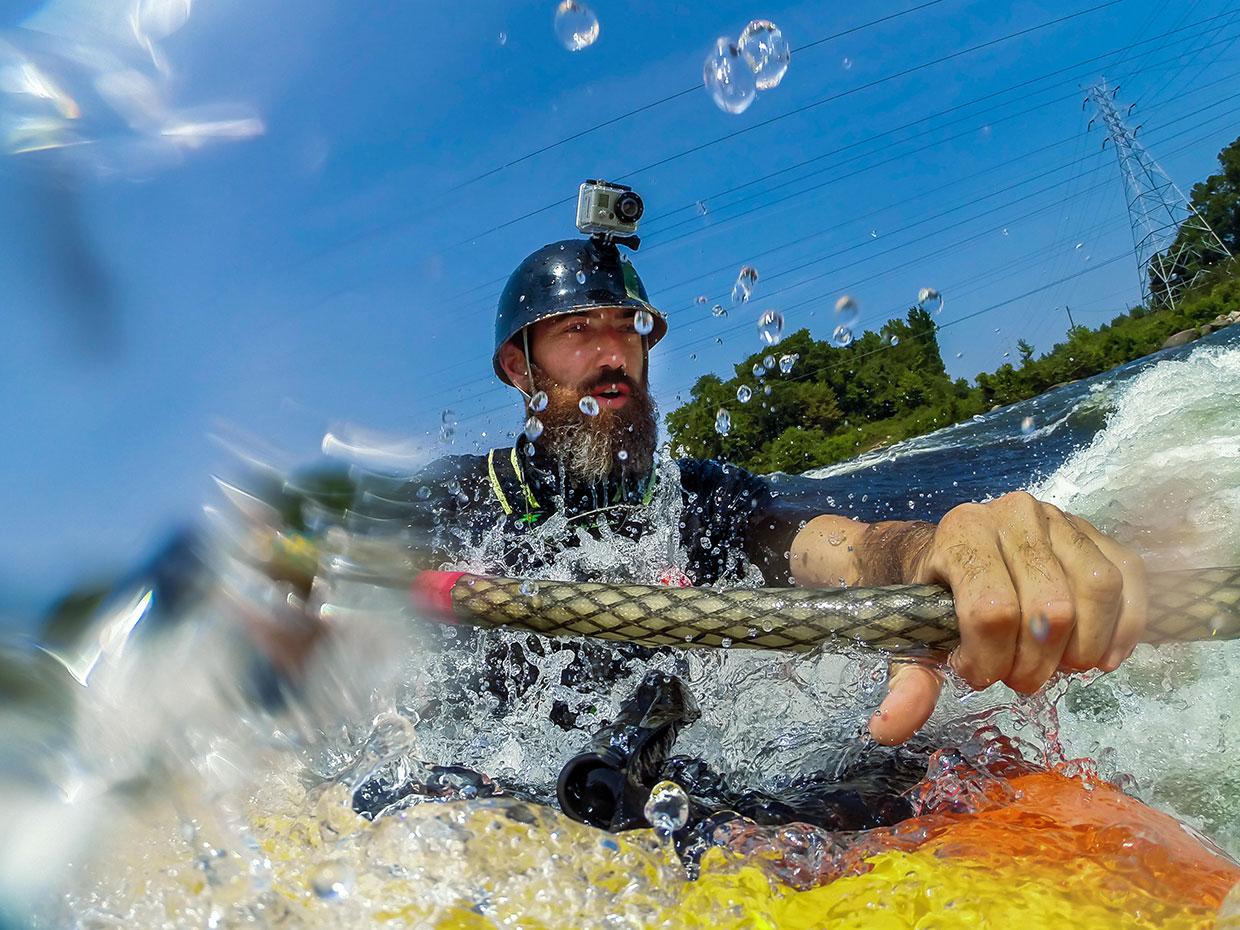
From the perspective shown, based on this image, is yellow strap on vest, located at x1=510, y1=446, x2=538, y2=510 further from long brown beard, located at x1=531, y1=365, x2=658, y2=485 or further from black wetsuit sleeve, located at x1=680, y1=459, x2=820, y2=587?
black wetsuit sleeve, located at x1=680, y1=459, x2=820, y2=587

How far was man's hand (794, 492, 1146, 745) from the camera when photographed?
1324 millimetres

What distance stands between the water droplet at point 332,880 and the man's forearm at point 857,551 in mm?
1240

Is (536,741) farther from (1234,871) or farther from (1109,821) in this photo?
(1234,871)

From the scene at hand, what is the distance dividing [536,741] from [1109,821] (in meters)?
1.64

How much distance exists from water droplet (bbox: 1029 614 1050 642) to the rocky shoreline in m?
35.2

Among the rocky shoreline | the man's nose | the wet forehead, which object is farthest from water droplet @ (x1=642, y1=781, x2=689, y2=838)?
the rocky shoreline

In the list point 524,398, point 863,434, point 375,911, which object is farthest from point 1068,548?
point 863,434

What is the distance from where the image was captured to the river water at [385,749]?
3.86 feet

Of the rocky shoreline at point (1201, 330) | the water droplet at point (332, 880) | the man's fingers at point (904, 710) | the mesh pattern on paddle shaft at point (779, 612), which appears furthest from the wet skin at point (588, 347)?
the rocky shoreline at point (1201, 330)

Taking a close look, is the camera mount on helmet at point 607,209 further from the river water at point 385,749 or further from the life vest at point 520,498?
the river water at point 385,749

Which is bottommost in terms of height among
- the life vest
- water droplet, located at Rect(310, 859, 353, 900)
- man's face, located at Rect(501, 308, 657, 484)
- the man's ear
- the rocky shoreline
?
the rocky shoreline

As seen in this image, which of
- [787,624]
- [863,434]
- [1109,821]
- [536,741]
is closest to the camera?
[1109,821]

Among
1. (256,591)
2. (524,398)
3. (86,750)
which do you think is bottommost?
(86,750)

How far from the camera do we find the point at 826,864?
4.08ft
